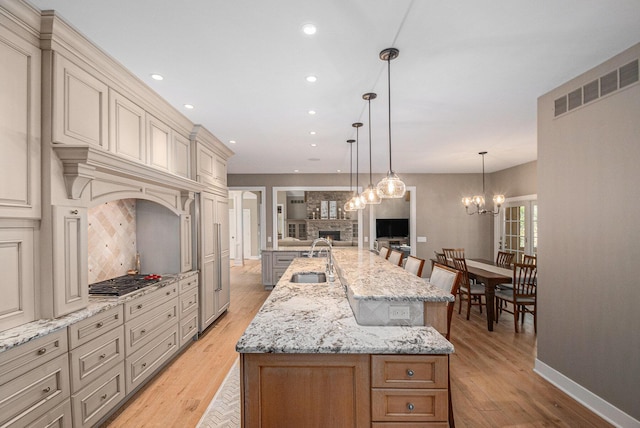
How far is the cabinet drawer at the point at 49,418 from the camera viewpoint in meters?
1.54

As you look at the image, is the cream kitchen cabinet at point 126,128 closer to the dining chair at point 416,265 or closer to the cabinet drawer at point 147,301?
the cabinet drawer at point 147,301

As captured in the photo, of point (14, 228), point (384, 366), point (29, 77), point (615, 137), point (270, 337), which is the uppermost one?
point (29, 77)

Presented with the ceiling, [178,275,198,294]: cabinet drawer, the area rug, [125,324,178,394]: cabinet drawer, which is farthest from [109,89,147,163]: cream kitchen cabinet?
the area rug

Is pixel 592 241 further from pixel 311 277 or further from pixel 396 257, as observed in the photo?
pixel 311 277

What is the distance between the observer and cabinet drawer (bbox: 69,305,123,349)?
1848 millimetres

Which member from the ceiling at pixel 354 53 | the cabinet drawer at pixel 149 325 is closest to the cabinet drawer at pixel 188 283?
the cabinet drawer at pixel 149 325

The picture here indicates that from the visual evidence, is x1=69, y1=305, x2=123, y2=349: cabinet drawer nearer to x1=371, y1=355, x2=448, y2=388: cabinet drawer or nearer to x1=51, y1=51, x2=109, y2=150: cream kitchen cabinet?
x1=51, y1=51, x2=109, y2=150: cream kitchen cabinet

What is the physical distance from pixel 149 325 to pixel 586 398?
12.0ft

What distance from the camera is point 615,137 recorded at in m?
2.17

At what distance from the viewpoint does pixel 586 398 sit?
2354mm

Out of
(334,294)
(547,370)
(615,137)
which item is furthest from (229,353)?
(615,137)

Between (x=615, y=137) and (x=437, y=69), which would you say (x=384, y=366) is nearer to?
(x=437, y=69)

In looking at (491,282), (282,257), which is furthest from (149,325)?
(491,282)

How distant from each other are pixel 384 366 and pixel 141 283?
7.73ft
